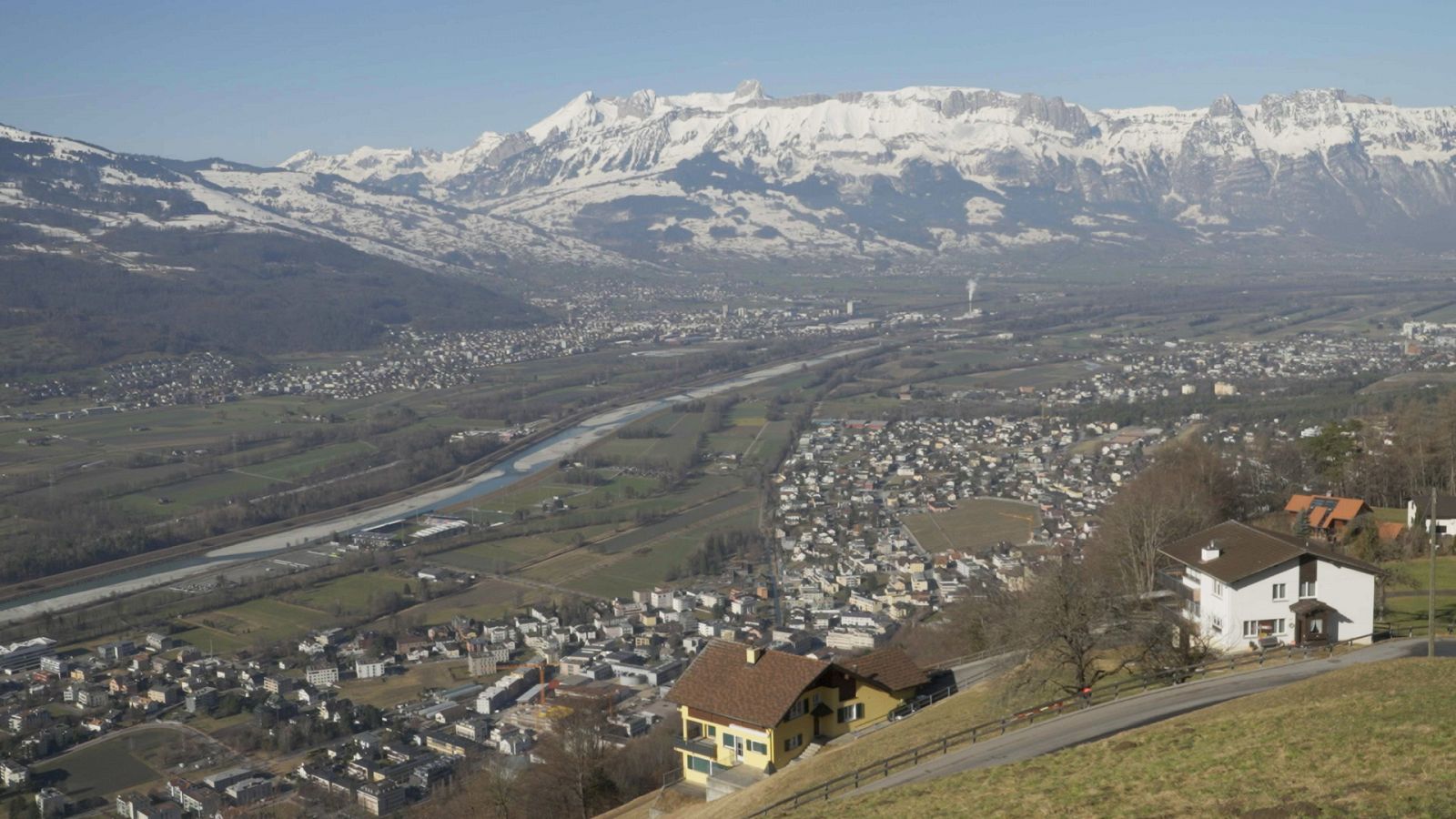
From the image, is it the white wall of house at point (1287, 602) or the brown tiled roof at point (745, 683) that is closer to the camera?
the brown tiled roof at point (745, 683)

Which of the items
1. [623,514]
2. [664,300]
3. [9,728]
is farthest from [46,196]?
[9,728]

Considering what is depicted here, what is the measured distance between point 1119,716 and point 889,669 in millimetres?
4443

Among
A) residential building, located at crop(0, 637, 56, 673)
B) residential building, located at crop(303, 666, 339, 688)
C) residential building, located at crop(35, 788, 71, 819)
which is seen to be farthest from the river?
residential building, located at crop(35, 788, 71, 819)

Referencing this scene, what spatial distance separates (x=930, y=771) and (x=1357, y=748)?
14.9ft

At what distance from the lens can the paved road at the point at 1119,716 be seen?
47.6ft

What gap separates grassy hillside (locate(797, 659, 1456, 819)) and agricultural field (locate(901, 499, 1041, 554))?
27.6 metres

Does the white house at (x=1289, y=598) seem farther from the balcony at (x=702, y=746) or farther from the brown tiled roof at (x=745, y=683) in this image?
the balcony at (x=702, y=746)

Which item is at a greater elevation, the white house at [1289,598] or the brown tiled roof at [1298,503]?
the white house at [1289,598]

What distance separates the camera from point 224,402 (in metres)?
80.7

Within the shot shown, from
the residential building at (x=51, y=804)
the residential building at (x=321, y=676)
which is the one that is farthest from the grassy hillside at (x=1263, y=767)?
the residential building at (x=321, y=676)

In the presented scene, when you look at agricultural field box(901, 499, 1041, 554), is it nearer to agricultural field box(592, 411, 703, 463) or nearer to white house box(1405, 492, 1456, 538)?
white house box(1405, 492, 1456, 538)

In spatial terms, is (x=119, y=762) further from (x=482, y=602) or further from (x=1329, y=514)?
(x=1329, y=514)

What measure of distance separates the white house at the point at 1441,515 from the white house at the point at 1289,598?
9.35 meters

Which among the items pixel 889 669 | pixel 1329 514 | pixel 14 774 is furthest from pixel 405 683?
pixel 1329 514
